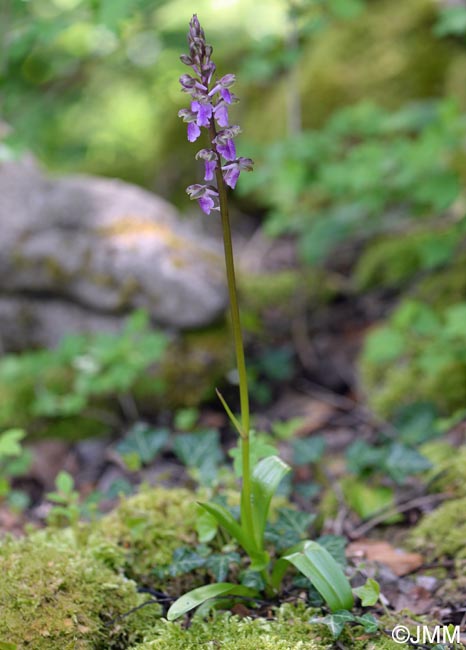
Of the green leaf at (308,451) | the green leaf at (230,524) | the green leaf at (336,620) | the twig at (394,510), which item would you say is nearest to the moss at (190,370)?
the green leaf at (308,451)

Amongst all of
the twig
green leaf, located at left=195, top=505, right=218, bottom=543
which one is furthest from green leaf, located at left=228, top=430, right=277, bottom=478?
the twig

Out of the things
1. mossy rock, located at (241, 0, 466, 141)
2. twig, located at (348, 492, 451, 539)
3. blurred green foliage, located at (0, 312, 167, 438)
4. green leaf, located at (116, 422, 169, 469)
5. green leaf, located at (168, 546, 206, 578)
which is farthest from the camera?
mossy rock, located at (241, 0, 466, 141)

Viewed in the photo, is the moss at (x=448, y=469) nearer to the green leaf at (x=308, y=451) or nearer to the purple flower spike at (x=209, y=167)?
the green leaf at (x=308, y=451)

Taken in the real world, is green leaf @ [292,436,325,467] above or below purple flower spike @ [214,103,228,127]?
below

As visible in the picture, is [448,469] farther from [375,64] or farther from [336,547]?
[375,64]

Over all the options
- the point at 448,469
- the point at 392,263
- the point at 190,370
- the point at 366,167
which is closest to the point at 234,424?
the point at 448,469

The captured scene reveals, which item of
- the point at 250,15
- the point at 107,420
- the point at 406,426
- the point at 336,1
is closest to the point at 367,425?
the point at 406,426

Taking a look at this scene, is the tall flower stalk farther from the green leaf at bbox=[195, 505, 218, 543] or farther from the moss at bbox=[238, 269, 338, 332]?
the moss at bbox=[238, 269, 338, 332]
